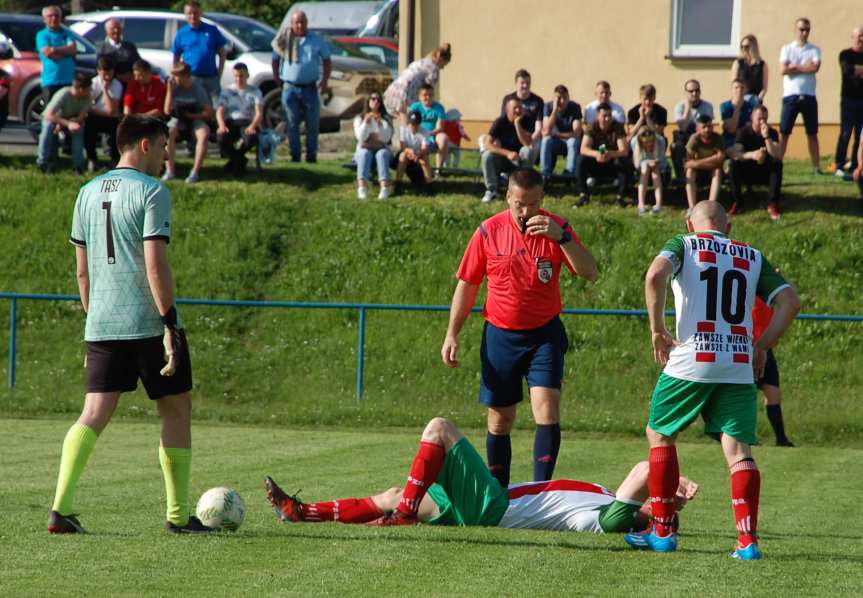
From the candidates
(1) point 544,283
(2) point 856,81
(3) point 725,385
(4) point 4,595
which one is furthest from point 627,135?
(4) point 4,595

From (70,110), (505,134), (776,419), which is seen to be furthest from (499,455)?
(70,110)

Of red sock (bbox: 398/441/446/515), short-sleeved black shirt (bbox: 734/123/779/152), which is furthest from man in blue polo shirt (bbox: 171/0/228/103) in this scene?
red sock (bbox: 398/441/446/515)

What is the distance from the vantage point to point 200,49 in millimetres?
20312

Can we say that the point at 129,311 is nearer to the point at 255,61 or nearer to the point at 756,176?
the point at 756,176

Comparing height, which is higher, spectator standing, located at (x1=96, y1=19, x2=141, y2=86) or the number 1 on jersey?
spectator standing, located at (x1=96, y1=19, x2=141, y2=86)

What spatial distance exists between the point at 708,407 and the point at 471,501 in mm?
1410

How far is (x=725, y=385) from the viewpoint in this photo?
22.8 feet

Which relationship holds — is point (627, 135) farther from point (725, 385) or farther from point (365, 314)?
point (725, 385)

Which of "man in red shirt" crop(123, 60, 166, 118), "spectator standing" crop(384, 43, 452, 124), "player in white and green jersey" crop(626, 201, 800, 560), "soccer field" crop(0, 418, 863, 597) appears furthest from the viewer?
"spectator standing" crop(384, 43, 452, 124)

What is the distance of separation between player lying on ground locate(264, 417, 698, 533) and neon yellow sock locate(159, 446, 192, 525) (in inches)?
21.3

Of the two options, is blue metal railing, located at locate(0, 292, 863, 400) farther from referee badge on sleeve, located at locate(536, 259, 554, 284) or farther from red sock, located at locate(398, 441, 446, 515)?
red sock, located at locate(398, 441, 446, 515)

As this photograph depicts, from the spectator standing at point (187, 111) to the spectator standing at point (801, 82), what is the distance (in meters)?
8.39

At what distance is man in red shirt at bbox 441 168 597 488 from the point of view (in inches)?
335

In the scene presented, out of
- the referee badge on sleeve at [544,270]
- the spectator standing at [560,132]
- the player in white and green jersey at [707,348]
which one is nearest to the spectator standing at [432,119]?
the spectator standing at [560,132]
